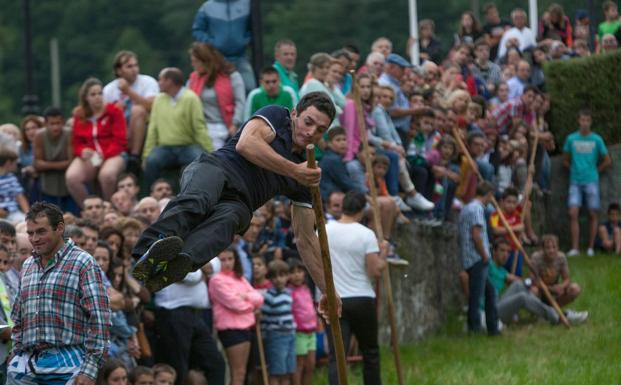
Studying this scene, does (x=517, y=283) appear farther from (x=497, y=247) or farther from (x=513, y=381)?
(x=513, y=381)

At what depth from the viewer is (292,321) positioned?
1536cm

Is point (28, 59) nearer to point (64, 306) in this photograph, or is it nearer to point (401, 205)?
point (401, 205)

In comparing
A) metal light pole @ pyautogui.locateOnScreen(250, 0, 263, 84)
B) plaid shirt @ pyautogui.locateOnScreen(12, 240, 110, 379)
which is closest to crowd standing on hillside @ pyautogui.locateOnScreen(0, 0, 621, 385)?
plaid shirt @ pyautogui.locateOnScreen(12, 240, 110, 379)

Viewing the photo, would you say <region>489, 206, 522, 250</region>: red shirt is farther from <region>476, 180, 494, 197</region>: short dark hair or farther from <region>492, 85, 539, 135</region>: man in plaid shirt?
<region>492, 85, 539, 135</region>: man in plaid shirt

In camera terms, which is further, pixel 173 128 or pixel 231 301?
pixel 173 128

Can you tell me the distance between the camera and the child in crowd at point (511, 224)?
67.4 ft

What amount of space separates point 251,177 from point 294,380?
4.75 m

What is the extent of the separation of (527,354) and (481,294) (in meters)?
1.25

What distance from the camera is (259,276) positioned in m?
15.4

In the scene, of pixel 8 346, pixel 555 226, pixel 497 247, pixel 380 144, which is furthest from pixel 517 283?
pixel 8 346

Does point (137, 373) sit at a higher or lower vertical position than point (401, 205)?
A: lower

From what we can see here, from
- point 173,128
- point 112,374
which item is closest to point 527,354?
point 173,128

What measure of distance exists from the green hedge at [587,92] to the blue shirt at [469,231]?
6206mm

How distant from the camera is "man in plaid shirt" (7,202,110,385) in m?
10.9
